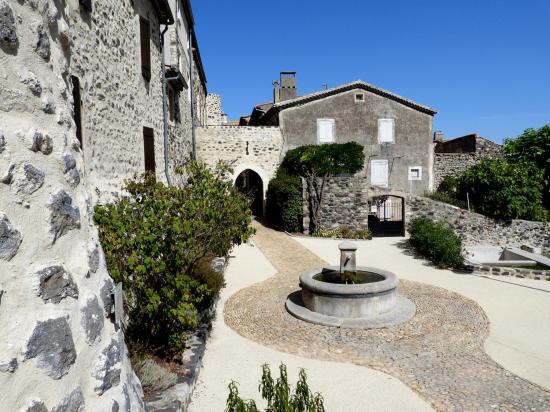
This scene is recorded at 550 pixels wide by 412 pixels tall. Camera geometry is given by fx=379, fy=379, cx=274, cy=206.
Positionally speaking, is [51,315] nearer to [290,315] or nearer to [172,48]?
[290,315]

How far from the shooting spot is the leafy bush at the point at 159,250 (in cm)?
418

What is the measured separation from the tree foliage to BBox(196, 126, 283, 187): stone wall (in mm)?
12207

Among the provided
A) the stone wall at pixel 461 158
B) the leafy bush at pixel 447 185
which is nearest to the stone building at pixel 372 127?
the leafy bush at pixel 447 185

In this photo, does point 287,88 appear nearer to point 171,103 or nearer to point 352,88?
point 352,88

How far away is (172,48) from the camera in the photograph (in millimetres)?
12016

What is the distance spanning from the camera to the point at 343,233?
1655 centimetres

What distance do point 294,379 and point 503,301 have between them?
5745 millimetres

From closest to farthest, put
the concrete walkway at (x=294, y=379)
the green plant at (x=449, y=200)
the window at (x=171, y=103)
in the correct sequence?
the concrete walkway at (x=294, y=379) → the window at (x=171, y=103) → the green plant at (x=449, y=200)

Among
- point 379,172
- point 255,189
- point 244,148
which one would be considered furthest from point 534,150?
point 244,148

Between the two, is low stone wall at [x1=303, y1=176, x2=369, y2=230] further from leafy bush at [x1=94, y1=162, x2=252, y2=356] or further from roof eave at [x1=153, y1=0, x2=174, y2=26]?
leafy bush at [x1=94, y1=162, x2=252, y2=356]

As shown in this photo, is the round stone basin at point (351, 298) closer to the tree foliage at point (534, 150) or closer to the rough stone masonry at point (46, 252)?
the rough stone masonry at point (46, 252)

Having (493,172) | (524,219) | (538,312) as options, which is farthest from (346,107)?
(538,312)

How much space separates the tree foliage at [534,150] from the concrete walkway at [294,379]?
17.7 m

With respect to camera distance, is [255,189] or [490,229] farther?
[255,189]
